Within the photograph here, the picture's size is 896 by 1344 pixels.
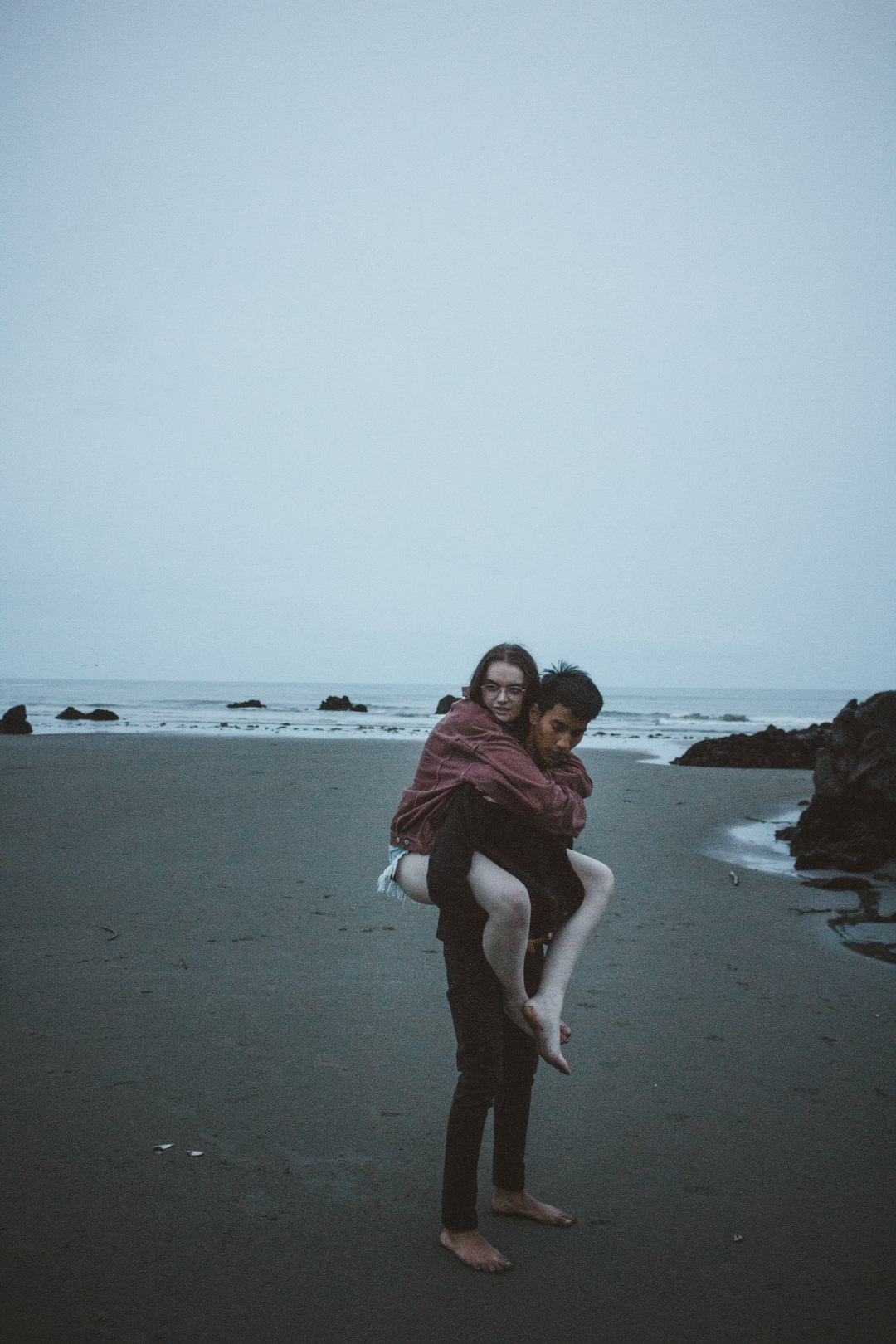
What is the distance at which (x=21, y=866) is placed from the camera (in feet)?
19.8

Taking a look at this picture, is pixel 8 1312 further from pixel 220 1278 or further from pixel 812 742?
pixel 812 742

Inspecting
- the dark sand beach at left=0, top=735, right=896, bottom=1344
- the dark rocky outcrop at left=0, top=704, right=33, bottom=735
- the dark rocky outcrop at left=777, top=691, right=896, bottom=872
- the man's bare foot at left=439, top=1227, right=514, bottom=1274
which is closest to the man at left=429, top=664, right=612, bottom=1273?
the man's bare foot at left=439, top=1227, right=514, bottom=1274

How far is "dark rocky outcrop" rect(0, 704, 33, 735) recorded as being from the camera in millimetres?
18775

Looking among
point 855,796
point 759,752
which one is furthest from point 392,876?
point 759,752

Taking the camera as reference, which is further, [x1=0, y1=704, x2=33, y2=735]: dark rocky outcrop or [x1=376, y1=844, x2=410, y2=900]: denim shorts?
[x1=0, y1=704, x2=33, y2=735]: dark rocky outcrop

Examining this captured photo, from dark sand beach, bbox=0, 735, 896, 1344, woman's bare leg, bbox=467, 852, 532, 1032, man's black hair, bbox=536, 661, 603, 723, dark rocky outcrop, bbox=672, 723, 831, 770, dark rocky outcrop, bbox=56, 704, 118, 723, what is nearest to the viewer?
dark sand beach, bbox=0, 735, 896, 1344

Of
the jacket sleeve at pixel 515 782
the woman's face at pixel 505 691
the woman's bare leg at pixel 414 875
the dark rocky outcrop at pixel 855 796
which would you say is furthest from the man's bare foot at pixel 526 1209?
the dark rocky outcrop at pixel 855 796

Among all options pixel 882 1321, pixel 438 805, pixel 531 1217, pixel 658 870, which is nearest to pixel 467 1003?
pixel 438 805

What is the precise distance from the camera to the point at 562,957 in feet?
7.98

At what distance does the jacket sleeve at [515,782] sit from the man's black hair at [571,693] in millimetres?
167

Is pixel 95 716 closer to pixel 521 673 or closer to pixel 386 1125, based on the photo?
pixel 386 1125

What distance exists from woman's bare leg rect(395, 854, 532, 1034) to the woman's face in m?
0.43

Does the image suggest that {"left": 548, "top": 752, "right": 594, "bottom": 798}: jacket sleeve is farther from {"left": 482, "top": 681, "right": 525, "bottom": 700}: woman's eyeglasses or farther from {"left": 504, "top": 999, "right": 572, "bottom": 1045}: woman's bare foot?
{"left": 504, "top": 999, "right": 572, "bottom": 1045}: woman's bare foot

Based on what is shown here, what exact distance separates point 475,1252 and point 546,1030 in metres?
0.63
